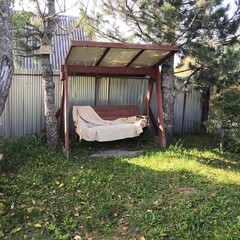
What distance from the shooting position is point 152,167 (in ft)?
15.0

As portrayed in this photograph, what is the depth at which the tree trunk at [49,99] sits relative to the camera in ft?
17.6

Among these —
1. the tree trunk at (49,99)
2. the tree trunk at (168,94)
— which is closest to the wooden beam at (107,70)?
the tree trunk at (168,94)

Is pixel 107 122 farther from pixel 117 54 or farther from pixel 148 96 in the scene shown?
pixel 117 54

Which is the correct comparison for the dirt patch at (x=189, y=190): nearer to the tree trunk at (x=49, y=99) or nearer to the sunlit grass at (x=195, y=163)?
the sunlit grass at (x=195, y=163)

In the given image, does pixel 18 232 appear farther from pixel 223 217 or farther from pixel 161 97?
pixel 161 97

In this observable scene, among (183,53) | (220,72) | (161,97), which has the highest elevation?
(183,53)

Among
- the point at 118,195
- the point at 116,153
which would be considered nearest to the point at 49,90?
the point at 116,153

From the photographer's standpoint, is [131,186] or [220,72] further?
[220,72]

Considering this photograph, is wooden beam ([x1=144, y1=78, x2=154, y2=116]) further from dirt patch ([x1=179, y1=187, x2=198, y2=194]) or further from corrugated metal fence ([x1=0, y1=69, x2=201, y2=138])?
dirt patch ([x1=179, y1=187, x2=198, y2=194])

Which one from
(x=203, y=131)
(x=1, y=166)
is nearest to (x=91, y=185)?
(x=1, y=166)

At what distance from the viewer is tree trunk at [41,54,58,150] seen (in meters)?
5.35

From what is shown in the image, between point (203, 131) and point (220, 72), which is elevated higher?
point (220, 72)

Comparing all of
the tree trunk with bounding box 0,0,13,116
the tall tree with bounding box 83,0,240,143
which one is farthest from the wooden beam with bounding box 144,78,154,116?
the tree trunk with bounding box 0,0,13,116

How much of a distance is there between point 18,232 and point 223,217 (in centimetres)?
224
